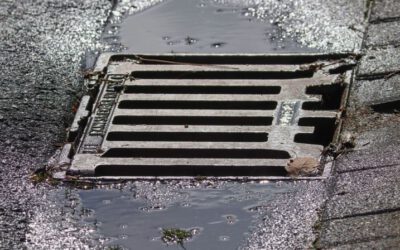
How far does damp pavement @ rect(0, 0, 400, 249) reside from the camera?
334 centimetres

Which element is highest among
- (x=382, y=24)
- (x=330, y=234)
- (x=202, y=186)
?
(x=382, y=24)

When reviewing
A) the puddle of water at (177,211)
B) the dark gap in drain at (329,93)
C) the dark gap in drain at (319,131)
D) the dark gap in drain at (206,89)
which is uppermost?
the dark gap in drain at (329,93)

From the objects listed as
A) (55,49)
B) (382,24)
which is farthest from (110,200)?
(382,24)

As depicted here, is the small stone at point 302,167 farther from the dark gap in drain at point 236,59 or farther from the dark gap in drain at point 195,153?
→ the dark gap in drain at point 236,59

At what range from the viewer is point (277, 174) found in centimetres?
367

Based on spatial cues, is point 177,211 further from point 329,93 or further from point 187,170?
point 329,93

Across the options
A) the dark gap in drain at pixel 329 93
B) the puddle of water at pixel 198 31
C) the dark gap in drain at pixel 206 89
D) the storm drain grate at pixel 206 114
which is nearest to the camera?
the storm drain grate at pixel 206 114

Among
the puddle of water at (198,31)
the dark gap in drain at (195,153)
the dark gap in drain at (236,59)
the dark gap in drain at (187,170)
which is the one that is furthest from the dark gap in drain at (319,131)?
the puddle of water at (198,31)

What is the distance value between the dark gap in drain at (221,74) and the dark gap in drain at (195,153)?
2.07 feet

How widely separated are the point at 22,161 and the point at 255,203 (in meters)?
0.98

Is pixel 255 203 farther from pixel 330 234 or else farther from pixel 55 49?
pixel 55 49

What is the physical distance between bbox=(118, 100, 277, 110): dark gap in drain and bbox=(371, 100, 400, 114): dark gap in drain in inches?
16.6

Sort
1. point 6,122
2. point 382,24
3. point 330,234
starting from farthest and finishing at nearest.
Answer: point 382,24 < point 6,122 < point 330,234

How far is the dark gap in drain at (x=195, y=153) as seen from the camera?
3781 mm
